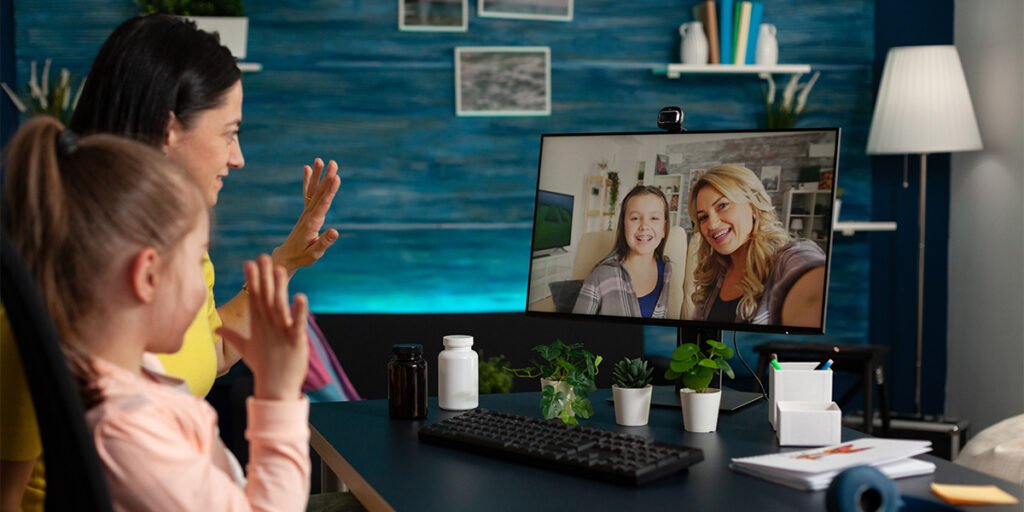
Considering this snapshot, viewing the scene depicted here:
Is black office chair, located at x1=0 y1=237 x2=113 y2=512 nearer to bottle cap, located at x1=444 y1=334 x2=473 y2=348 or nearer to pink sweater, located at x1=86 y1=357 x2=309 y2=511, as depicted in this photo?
pink sweater, located at x1=86 y1=357 x2=309 y2=511

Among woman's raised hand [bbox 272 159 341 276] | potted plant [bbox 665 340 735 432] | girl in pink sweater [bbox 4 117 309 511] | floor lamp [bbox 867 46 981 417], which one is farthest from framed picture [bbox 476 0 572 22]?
girl in pink sweater [bbox 4 117 309 511]

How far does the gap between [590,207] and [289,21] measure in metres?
2.47

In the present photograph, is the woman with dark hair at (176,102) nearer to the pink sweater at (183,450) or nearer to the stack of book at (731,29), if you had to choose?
the pink sweater at (183,450)

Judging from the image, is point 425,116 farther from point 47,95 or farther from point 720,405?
point 720,405

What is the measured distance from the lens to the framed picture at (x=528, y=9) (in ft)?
14.0

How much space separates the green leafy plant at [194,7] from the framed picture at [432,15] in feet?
2.11

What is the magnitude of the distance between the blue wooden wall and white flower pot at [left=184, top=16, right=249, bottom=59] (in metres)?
0.17

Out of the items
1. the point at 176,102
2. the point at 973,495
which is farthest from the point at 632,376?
the point at 176,102

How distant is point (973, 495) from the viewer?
1.29 meters

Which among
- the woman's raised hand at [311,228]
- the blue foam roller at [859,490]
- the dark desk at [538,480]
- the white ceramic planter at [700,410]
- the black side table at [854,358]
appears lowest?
the black side table at [854,358]

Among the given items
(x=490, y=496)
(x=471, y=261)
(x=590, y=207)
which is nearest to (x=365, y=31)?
(x=471, y=261)

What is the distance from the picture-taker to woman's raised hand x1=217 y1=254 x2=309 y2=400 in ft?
3.59

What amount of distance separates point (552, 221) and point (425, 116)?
226cm

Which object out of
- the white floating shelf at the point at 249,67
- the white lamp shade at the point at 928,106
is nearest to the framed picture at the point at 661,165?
the white floating shelf at the point at 249,67
